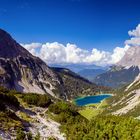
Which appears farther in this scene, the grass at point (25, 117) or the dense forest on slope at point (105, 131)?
the grass at point (25, 117)

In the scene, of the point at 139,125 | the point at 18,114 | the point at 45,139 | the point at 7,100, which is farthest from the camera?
the point at 7,100

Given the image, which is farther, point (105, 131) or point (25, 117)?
point (25, 117)

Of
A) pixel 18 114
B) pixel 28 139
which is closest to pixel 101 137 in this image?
pixel 28 139

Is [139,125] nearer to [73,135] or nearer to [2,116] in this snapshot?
[73,135]

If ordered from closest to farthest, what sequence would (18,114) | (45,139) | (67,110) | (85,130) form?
(45,139) < (85,130) < (18,114) < (67,110)

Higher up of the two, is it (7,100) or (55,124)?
(7,100)

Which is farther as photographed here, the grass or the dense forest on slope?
the grass

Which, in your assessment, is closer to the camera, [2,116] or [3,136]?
[3,136]

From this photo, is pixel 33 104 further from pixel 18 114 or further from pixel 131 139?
pixel 131 139

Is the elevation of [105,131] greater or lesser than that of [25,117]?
lesser
